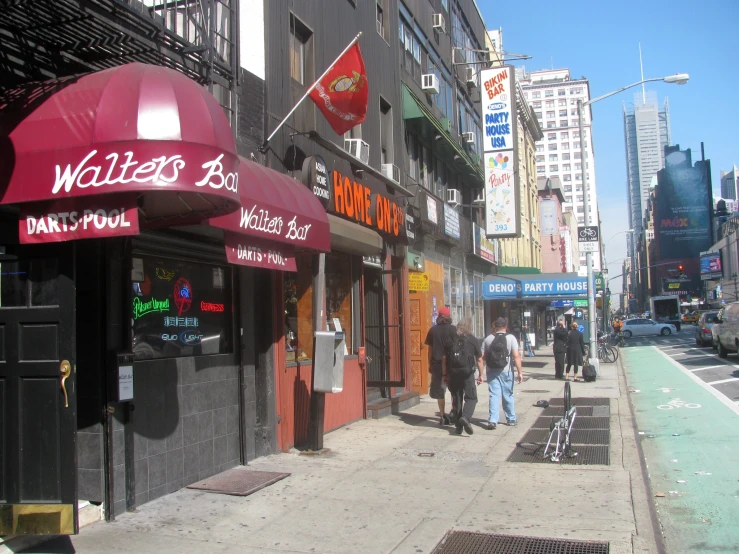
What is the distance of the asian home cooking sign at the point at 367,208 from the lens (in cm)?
A: 1108

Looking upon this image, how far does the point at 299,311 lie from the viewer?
1055 cm

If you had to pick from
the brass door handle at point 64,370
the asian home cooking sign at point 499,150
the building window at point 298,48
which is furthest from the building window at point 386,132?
the brass door handle at point 64,370

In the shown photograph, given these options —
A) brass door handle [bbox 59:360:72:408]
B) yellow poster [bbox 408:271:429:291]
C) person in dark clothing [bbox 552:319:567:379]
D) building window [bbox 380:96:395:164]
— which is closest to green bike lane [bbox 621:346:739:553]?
person in dark clothing [bbox 552:319:567:379]

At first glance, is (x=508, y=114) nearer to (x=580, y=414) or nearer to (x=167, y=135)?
(x=580, y=414)

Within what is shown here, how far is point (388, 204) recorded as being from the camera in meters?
13.4

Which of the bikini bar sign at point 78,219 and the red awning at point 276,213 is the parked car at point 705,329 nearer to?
the red awning at point 276,213

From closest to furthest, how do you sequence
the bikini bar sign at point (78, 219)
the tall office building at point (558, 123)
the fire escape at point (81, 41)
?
→ the bikini bar sign at point (78, 219)
the fire escape at point (81, 41)
the tall office building at point (558, 123)

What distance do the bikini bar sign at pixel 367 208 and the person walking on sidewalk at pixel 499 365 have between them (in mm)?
2860

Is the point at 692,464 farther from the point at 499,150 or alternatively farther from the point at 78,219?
the point at 499,150

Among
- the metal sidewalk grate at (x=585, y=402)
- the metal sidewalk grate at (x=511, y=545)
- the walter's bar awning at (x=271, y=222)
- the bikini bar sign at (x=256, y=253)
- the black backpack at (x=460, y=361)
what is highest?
the walter's bar awning at (x=271, y=222)

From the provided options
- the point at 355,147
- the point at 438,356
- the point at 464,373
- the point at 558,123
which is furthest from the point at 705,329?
the point at 558,123

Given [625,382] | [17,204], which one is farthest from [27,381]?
[625,382]

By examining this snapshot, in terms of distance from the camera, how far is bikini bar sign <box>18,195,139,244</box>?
5387 mm

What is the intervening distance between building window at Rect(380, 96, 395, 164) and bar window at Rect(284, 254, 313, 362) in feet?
16.8
